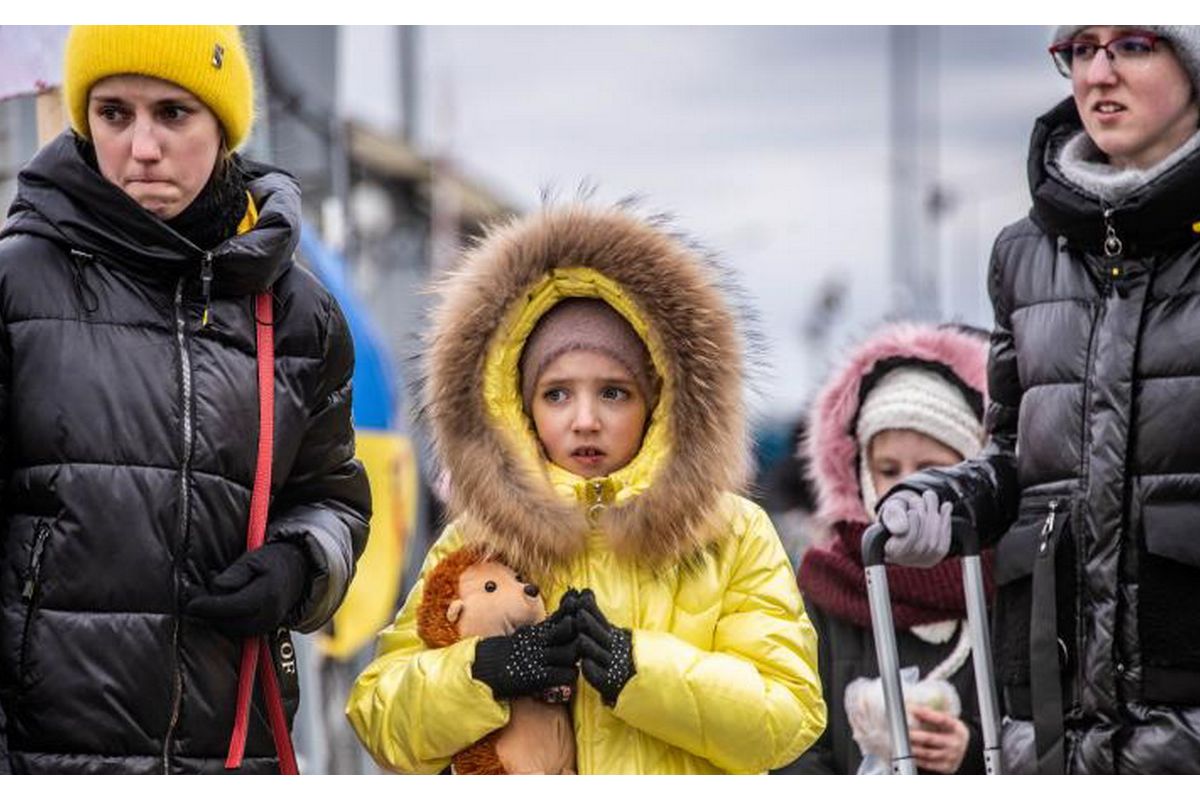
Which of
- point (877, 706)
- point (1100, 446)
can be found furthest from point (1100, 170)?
point (877, 706)

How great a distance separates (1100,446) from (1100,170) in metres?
0.53

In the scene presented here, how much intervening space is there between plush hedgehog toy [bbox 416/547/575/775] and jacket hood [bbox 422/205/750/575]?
2.3 inches

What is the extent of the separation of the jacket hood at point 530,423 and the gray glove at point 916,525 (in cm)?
30

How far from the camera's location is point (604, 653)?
416 cm

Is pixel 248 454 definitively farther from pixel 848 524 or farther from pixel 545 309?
pixel 848 524

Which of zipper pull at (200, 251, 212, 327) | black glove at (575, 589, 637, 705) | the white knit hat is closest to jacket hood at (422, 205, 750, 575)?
black glove at (575, 589, 637, 705)

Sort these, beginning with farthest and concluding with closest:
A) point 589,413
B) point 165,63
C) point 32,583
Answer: point 589,413 < point 165,63 < point 32,583

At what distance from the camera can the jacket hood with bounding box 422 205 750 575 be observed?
434 centimetres

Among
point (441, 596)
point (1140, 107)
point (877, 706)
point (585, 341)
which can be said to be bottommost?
point (877, 706)

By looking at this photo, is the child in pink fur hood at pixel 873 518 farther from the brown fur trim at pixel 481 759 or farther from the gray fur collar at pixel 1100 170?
the brown fur trim at pixel 481 759

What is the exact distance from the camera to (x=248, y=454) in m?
4.18

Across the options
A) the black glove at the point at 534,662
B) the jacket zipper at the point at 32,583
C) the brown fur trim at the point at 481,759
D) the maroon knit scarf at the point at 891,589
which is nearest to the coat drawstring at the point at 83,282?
the jacket zipper at the point at 32,583

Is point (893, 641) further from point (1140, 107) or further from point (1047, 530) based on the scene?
point (1140, 107)

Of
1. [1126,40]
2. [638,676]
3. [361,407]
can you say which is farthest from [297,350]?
[361,407]
